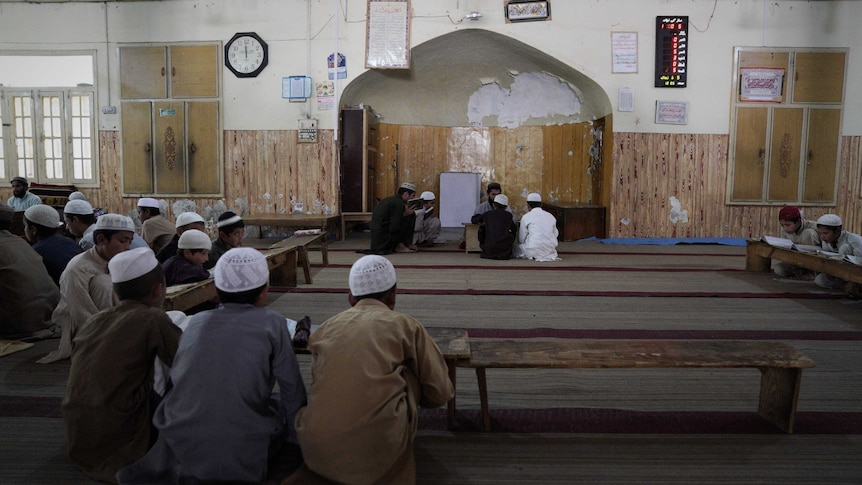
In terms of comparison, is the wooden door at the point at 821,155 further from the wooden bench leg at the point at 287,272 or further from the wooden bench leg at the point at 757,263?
the wooden bench leg at the point at 287,272

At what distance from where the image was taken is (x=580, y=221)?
28.1 feet

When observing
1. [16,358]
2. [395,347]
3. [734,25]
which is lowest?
[16,358]

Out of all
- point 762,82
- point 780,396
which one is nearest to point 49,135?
point 780,396

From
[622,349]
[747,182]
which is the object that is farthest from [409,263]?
[747,182]

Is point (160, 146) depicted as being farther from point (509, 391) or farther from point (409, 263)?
point (509, 391)

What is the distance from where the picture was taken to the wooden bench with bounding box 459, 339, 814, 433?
2168 mm

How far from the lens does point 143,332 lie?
5.98 feet

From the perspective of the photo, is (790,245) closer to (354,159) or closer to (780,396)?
(780,396)

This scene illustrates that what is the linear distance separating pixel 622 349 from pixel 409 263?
409 centimetres

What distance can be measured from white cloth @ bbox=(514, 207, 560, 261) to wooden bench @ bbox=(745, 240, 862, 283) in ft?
6.25

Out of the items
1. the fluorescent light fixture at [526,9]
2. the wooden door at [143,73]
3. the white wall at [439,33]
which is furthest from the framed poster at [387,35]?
the wooden door at [143,73]

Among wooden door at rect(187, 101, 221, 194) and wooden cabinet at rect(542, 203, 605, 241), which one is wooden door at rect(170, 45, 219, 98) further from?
wooden cabinet at rect(542, 203, 605, 241)

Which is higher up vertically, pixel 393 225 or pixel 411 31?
pixel 411 31

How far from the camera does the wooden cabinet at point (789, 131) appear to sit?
321 inches
